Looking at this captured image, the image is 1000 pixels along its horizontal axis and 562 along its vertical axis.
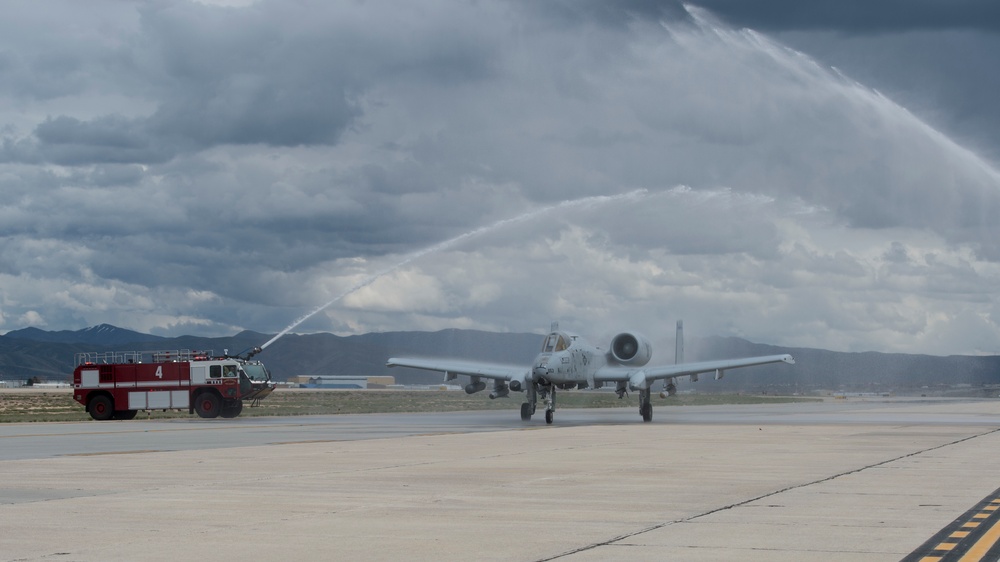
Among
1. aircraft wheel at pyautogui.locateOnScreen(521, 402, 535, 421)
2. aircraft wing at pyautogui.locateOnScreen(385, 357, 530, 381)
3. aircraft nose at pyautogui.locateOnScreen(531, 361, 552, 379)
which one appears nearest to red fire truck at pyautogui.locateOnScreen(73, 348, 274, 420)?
aircraft wing at pyautogui.locateOnScreen(385, 357, 530, 381)

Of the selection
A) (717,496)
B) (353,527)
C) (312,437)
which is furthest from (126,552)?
(312,437)

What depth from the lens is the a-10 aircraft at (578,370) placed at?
4897cm

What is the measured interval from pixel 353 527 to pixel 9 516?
5.03 m

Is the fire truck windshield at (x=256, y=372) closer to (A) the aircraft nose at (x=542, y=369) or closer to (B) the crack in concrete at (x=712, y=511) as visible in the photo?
(A) the aircraft nose at (x=542, y=369)

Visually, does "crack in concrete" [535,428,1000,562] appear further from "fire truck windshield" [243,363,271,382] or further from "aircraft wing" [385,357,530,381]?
"fire truck windshield" [243,363,271,382]

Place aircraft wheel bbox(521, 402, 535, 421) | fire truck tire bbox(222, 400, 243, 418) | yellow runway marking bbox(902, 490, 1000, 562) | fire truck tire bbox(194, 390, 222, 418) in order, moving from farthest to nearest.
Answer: fire truck tire bbox(222, 400, 243, 418) → fire truck tire bbox(194, 390, 222, 418) → aircraft wheel bbox(521, 402, 535, 421) → yellow runway marking bbox(902, 490, 1000, 562)

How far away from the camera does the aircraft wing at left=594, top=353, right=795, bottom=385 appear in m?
52.1

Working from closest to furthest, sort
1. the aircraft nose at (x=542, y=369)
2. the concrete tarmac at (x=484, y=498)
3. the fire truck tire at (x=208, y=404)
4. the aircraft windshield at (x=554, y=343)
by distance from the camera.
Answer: the concrete tarmac at (x=484, y=498)
the aircraft nose at (x=542, y=369)
the aircraft windshield at (x=554, y=343)
the fire truck tire at (x=208, y=404)

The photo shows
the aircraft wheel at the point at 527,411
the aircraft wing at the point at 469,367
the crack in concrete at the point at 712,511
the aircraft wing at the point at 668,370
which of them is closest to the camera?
the crack in concrete at the point at 712,511

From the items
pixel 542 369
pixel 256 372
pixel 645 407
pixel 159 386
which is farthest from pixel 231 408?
pixel 645 407

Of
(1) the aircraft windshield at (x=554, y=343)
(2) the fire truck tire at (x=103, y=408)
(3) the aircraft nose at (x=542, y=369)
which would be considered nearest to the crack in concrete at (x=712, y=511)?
(3) the aircraft nose at (x=542, y=369)

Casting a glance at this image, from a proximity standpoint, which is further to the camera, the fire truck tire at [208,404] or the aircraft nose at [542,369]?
the fire truck tire at [208,404]

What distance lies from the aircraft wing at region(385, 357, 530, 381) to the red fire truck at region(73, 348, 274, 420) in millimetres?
8112

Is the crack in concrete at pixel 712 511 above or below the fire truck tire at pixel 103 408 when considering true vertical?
below
